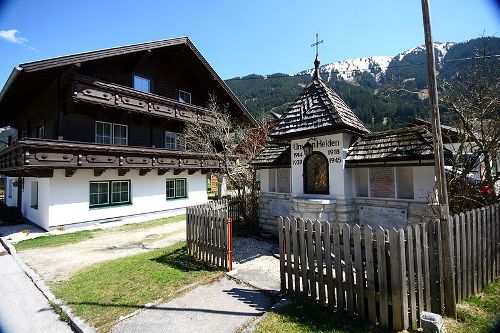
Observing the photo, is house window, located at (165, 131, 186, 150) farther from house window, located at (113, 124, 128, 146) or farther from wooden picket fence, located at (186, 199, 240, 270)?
wooden picket fence, located at (186, 199, 240, 270)

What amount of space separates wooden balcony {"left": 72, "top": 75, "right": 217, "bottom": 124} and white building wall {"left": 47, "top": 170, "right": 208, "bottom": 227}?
13.5 feet

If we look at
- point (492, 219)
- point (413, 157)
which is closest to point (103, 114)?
point (413, 157)

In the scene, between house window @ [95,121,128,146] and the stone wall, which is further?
house window @ [95,121,128,146]

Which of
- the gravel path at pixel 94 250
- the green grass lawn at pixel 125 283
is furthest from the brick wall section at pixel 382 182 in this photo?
the gravel path at pixel 94 250

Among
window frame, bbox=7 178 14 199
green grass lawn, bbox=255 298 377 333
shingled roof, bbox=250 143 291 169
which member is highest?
shingled roof, bbox=250 143 291 169

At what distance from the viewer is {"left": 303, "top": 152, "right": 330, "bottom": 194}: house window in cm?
945

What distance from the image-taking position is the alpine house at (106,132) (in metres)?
13.9

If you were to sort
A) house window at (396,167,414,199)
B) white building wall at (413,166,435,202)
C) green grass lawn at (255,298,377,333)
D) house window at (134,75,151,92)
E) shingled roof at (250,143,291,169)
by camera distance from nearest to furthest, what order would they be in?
green grass lawn at (255,298,377,333) → white building wall at (413,166,435,202) → house window at (396,167,414,199) → shingled roof at (250,143,291,169) → house window at (134,75,151,92)

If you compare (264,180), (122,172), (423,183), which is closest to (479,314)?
(423,183)

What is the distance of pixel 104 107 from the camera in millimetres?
15438

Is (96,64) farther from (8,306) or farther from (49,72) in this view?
(8,306)

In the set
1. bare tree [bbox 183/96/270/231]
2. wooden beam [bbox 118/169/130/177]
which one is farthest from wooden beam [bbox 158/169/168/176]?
bare tree [bbox 183/96/270/231]

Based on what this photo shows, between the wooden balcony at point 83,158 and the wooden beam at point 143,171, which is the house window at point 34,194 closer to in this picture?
the wooden balcony at point 83,158

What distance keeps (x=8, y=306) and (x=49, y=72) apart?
12815 millimetres
